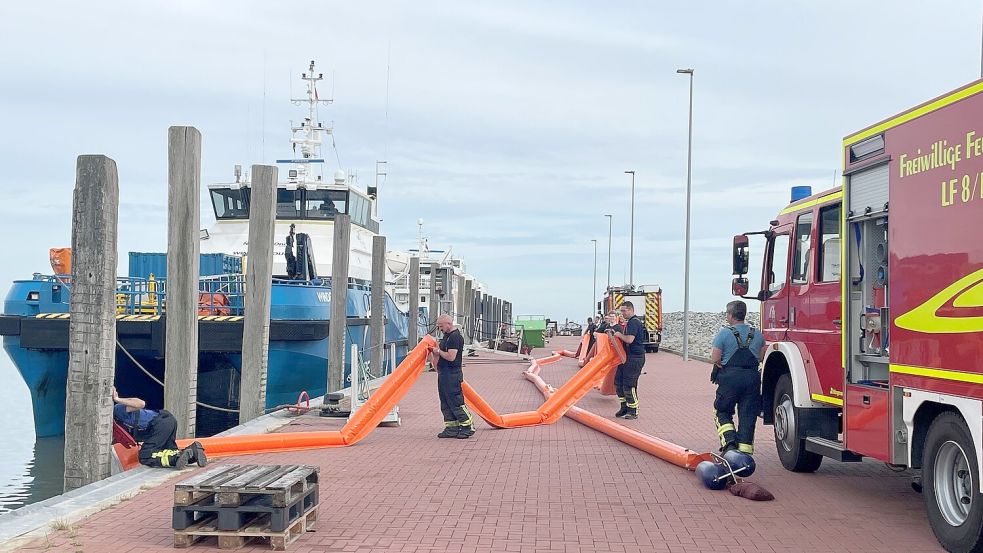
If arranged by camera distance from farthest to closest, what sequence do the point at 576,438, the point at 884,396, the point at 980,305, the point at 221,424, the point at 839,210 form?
1. the point at 221,424
2. the point at 576,438
3. the point at 839,210
4. the point at 884,396
5. the point at 980,305

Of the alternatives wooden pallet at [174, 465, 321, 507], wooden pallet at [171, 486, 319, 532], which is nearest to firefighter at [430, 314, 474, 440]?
wooden pallet at [174, 465, 321, 507]

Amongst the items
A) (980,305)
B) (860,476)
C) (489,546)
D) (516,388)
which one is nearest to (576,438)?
(860,476)

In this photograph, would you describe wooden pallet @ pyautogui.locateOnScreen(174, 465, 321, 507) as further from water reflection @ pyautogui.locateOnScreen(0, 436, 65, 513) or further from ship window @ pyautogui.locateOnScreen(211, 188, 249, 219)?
ship window @ pyautogui.locateOnScreen(211, 188, 249, 219)

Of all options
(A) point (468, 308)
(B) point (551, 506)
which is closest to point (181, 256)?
(B) point (551, 506)

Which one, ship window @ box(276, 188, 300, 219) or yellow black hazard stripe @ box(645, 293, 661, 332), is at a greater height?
ship window @ box(276, 188, 300, 219)

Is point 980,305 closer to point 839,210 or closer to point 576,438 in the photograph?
point 839,210

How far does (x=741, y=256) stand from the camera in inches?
411

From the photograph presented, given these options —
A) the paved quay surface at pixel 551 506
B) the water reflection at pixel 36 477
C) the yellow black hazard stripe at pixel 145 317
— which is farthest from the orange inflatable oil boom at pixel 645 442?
the water reflection at pixel 36 477

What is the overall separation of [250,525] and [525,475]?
378 centimetres

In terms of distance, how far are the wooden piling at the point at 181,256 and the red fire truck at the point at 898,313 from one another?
20.3ft

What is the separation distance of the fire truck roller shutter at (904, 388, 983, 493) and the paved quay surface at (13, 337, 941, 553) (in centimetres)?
76

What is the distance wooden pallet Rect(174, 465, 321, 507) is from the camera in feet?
22.3

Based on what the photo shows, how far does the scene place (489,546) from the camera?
270 inches

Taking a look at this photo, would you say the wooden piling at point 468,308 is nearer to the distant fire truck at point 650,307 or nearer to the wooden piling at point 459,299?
the wooden piling at point 459,299
